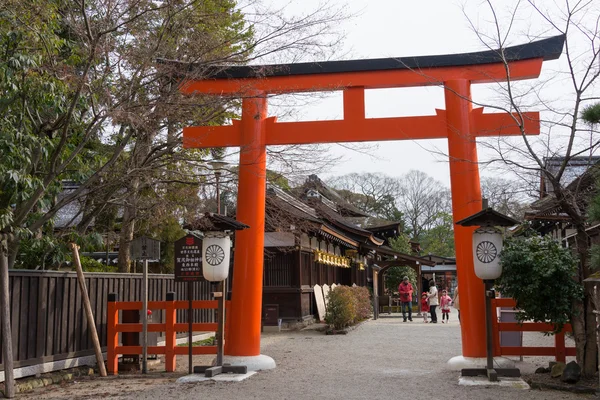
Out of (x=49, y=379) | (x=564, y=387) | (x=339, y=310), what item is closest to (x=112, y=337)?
(x=49, y=379)

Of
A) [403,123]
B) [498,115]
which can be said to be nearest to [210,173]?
[403,123]

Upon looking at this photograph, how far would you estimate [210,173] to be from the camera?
36.6 ft

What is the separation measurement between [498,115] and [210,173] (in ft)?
16.9

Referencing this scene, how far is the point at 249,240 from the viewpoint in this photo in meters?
10.0

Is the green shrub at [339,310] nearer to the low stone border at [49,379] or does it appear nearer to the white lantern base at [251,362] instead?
the white lantern base at [251,362]

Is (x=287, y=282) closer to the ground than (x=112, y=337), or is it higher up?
higher up

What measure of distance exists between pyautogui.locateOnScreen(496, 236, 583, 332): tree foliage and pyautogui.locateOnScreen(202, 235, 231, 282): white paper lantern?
4.13m

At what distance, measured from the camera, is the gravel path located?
303 inches

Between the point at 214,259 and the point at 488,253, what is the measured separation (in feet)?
13.3

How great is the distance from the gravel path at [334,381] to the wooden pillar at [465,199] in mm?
794

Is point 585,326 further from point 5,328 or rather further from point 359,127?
point 5,328

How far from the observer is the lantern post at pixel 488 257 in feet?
28.0

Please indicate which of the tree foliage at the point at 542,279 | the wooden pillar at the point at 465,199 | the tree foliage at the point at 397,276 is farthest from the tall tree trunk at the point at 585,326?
the tree foliage at the point at 397,276

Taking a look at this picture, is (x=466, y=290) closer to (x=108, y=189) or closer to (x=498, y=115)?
(x=498, y=115)
